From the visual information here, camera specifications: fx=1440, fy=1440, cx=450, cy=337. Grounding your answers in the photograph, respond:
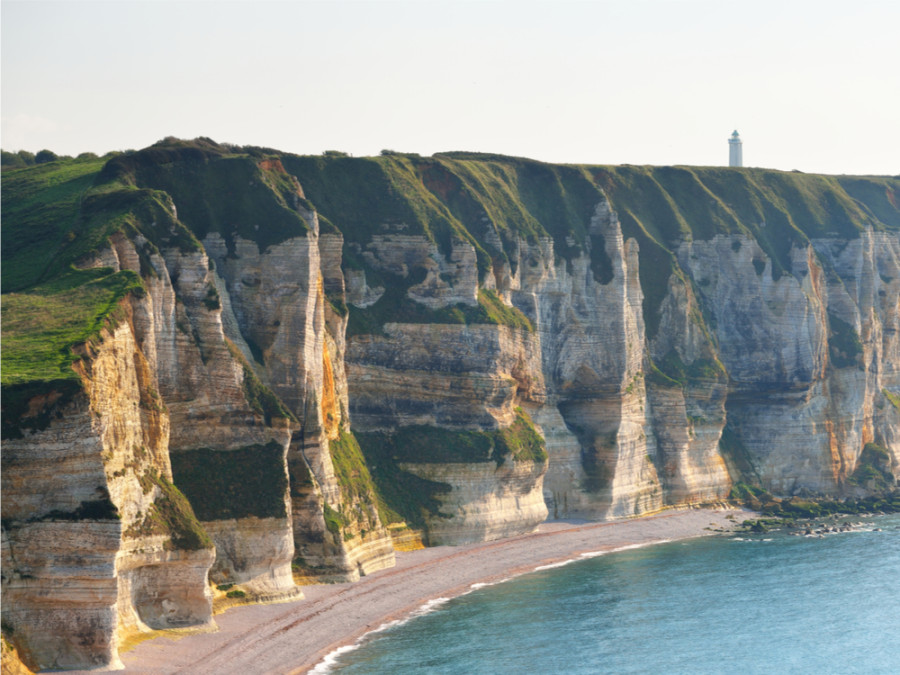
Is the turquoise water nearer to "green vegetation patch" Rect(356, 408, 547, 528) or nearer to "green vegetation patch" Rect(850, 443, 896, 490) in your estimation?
"green vegetation patch" Rect(356, 408, 547, 528)

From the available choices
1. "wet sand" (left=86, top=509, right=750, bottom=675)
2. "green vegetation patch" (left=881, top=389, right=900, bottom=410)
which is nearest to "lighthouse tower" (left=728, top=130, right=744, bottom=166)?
"green vegetation patch" (left=881, top=389, right=900, bottom=410)

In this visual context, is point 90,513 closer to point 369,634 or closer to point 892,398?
point 369,634

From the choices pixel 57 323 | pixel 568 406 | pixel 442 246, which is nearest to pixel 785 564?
pixel 568 406

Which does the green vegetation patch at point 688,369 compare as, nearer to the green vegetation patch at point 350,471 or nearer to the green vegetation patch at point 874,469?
the green vegetation patch at point 874,469

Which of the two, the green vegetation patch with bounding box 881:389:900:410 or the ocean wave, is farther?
the green vegetation patch with bounding box 881:389:900:410

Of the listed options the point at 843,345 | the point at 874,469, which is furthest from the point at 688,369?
the point at 874,469

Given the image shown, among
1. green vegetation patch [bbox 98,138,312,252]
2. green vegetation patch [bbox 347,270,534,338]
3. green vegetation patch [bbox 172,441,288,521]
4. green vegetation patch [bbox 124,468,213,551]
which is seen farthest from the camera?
green vegetation patch [bbox 347,270,534,338]

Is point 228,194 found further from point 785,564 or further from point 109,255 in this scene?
point 785,564
